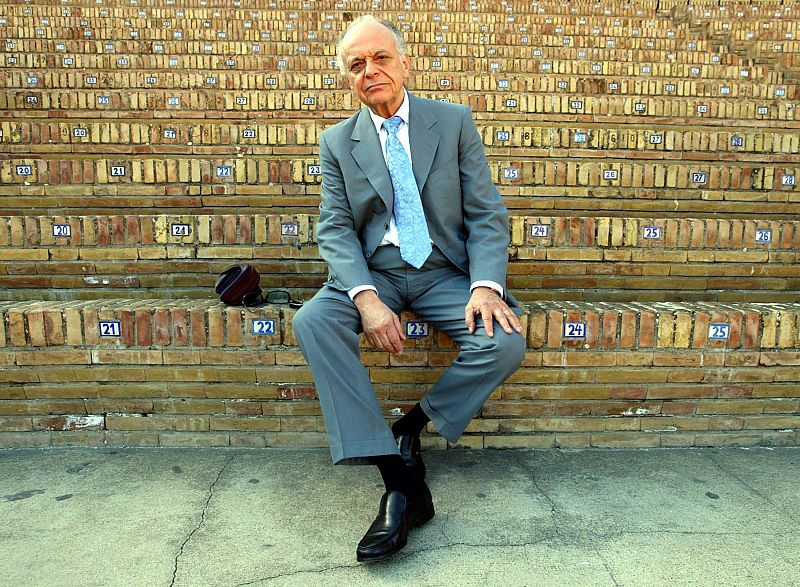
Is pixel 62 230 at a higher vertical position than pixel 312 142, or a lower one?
lower

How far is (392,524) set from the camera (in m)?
1.71

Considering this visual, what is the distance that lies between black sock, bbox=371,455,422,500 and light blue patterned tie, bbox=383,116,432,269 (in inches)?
27.0

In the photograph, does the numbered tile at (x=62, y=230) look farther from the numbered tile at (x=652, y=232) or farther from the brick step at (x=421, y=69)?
the brick step at (x=421, y=69)

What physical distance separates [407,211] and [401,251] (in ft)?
Answer: 0.47

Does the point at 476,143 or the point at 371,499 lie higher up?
the point at 476,143

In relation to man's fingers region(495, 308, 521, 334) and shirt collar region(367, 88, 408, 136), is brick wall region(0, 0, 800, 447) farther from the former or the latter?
shirt collar region(367, 88, 408, 136)

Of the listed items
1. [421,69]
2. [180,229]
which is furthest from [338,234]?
[421,69]

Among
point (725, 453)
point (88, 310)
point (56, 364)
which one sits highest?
point (88, 310)

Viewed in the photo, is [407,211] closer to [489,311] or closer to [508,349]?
[489,311]

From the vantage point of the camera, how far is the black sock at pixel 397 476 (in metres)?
1.83

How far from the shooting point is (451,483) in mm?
2121

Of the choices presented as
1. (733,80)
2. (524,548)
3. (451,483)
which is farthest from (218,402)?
(733,80)

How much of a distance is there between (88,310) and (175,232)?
0.84 m

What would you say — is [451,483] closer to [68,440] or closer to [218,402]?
[218,402]
